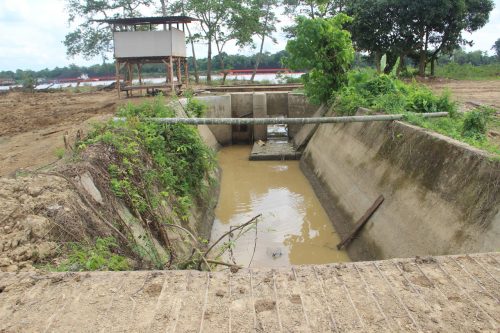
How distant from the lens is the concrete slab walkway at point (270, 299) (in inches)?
99.5

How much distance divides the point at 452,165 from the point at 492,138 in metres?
2.59

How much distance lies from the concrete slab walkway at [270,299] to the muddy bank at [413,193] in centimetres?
148

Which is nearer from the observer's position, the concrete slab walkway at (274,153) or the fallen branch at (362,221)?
the fallen branch at (362,221)

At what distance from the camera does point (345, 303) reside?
8.93 feet

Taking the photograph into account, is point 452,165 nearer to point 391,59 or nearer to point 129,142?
point 129,142

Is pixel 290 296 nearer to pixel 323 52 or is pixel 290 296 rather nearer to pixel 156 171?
pixel 156 171

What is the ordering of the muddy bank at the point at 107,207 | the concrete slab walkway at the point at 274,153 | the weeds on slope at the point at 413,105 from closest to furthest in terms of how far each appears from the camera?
1. the muddy bank at the point at 107,207
2. the weeds on slope at the point at 413,105
3. the concrete slab walkway at the point at 274,153

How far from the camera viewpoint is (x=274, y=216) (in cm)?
866

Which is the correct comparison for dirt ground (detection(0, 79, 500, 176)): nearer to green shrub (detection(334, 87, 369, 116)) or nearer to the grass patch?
the grass patch

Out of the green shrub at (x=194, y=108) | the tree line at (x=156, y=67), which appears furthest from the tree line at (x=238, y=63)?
the green shrub at (x=194, y=108)

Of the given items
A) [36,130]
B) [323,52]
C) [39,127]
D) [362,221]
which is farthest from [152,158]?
[323,52]

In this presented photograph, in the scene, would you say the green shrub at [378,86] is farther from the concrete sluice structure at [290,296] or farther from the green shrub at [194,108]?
the concrete sluice structure at [290,296]

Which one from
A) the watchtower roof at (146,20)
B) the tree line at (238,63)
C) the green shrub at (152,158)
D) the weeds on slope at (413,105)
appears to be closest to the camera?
the green shrub at (152,158)

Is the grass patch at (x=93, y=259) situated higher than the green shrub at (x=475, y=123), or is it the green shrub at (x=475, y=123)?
the green shrub at (x=475, y=123)
